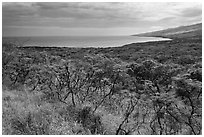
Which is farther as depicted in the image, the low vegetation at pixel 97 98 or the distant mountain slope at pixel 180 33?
the distant mountain slope at pixel 180 33

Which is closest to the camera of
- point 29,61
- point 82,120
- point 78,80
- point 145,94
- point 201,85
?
point 201,85

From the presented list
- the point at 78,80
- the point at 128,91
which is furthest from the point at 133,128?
the point at 78,80

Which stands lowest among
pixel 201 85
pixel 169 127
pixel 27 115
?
pixel 169 127

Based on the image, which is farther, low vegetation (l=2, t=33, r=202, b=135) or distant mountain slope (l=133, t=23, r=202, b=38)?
distant mountain slope (l=133, t=23, r=202, b=38)

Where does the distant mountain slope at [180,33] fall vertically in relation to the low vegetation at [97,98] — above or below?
above

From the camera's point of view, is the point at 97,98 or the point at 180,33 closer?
the point at 97,98

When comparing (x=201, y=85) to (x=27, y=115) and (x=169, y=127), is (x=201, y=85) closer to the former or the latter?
(x=169, y=127)

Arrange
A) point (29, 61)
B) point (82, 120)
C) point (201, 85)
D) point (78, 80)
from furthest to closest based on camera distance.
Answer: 1. point (29, 61)
2. point (78, 80)
3. point (82, 120)
4. point (201, 85)

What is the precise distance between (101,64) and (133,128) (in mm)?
2805

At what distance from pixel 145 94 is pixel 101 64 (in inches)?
75.8

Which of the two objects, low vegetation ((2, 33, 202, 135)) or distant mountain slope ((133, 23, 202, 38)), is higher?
distant mountain slope ((133, 23, 202, 38))

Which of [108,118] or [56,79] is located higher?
[56,79]

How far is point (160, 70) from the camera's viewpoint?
7.18 m

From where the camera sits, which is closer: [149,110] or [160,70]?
[149,110]
